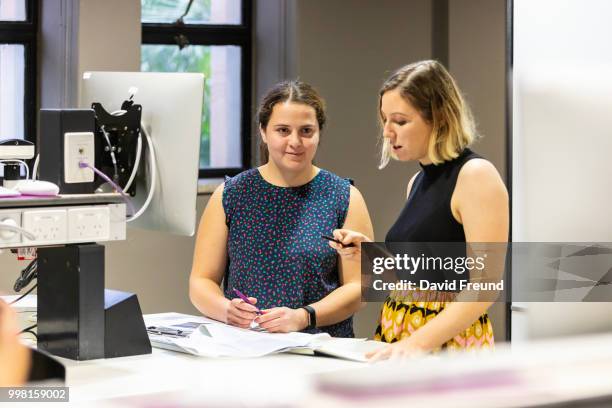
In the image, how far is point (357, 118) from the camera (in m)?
4.37

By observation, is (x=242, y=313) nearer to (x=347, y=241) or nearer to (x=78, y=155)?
(x=347, y=241)

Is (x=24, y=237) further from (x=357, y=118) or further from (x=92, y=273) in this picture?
(x=357, y=118)

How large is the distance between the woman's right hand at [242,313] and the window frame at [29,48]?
183 cm

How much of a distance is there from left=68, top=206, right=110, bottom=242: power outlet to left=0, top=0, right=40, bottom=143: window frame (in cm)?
195

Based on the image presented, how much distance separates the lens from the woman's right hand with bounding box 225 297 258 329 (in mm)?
2342

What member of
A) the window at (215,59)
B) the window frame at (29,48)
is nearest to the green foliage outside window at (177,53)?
the window at (215,59)

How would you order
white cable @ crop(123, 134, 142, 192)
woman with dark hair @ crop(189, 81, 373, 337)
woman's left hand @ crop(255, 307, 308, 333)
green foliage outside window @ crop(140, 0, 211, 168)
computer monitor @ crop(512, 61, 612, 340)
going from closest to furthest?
computer monitor @ crop(512, 61, 612, 340) → white cable @ crop(123, 134, 142, 192) → woman's left hand @ crop(255, 307, 308, 333) → woman with dark hair @ crop(189, 81, 373, 337) → green foliage outside window @ crop(140, 0, 211, 168)

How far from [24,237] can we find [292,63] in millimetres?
2439

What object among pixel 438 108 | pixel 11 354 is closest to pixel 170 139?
pixel 438 108

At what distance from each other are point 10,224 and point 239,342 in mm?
591

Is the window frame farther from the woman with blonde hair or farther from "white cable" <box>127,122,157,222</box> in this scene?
the woman with blonde hair

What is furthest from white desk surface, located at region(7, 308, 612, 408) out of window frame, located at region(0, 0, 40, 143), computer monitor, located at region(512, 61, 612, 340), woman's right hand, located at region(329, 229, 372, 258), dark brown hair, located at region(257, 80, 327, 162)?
window frame, located at region(0, 0, 40, 143)

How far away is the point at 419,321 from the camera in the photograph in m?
2.12

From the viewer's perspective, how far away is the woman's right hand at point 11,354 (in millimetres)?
395
